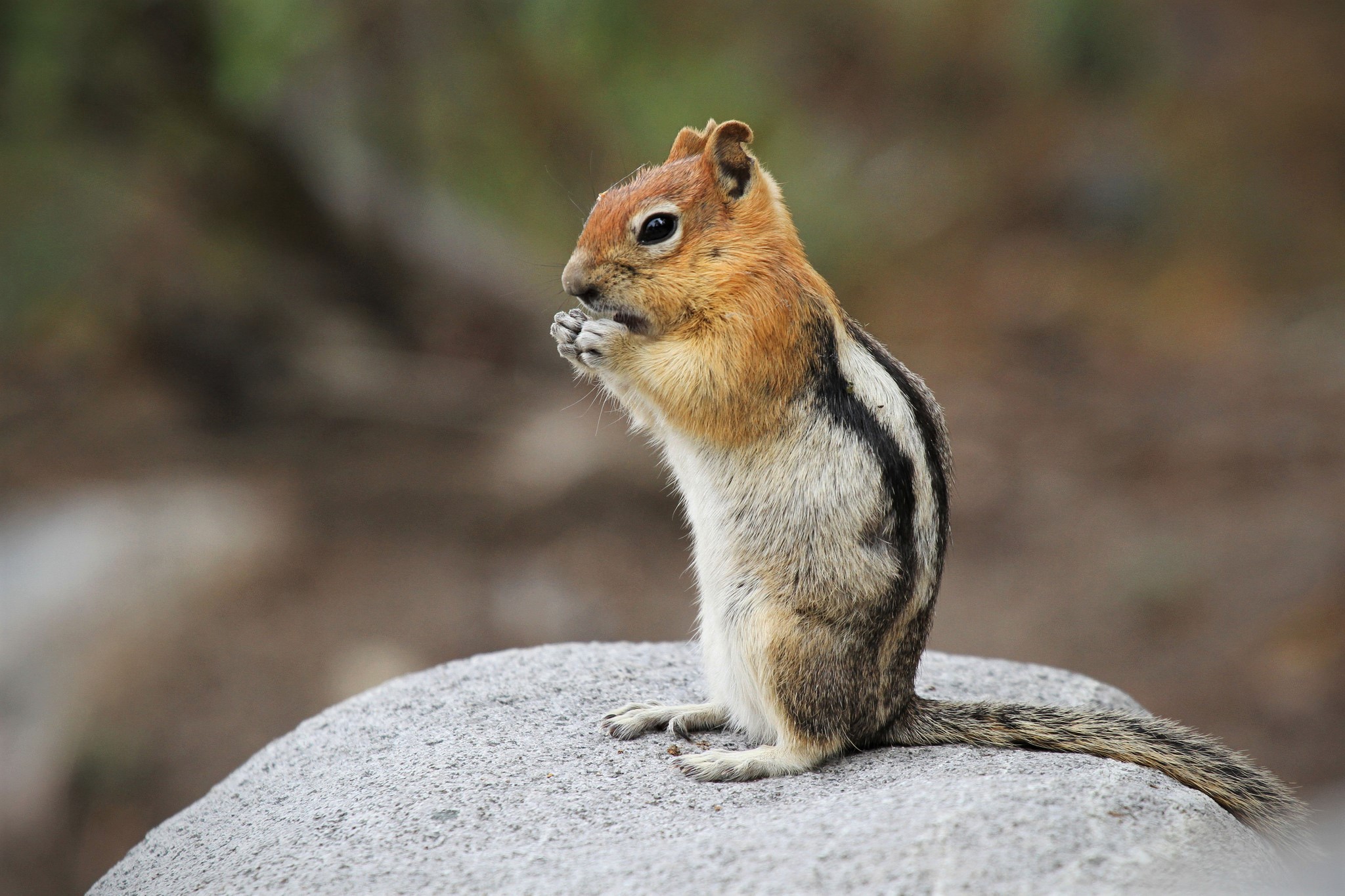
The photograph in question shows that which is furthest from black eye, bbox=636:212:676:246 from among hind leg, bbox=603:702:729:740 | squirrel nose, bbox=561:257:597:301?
hind leg, bbox=603:702:729:740

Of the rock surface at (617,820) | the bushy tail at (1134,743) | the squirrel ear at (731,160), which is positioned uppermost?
the squirrel ear at (731,160)

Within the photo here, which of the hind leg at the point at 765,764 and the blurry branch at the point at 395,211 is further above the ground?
the blurry branch at the point at 395,211

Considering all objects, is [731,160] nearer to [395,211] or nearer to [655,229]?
[655,229]

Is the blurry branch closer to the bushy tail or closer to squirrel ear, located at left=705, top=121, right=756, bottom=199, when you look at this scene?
squirrel ear, located at left=705, top=121, right=756, bottom=199

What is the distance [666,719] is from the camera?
12.7ft

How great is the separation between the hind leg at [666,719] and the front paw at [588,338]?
1.11 meters

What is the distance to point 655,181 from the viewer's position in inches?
147

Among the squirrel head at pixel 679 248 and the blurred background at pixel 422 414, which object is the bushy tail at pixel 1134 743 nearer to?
the squirrel head at pixel 679 248

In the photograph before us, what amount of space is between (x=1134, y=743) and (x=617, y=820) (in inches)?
60.9

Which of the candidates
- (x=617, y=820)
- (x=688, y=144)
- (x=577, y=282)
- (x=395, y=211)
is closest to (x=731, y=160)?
(x=688, y=144)

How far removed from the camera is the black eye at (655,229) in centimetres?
365

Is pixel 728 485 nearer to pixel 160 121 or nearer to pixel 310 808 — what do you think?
pixel 310 808

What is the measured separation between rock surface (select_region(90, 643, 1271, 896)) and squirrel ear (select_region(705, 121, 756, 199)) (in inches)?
68.3

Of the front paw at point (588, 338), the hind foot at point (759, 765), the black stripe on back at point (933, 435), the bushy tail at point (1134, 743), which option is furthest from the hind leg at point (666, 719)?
the front paw at point (588, 338)
